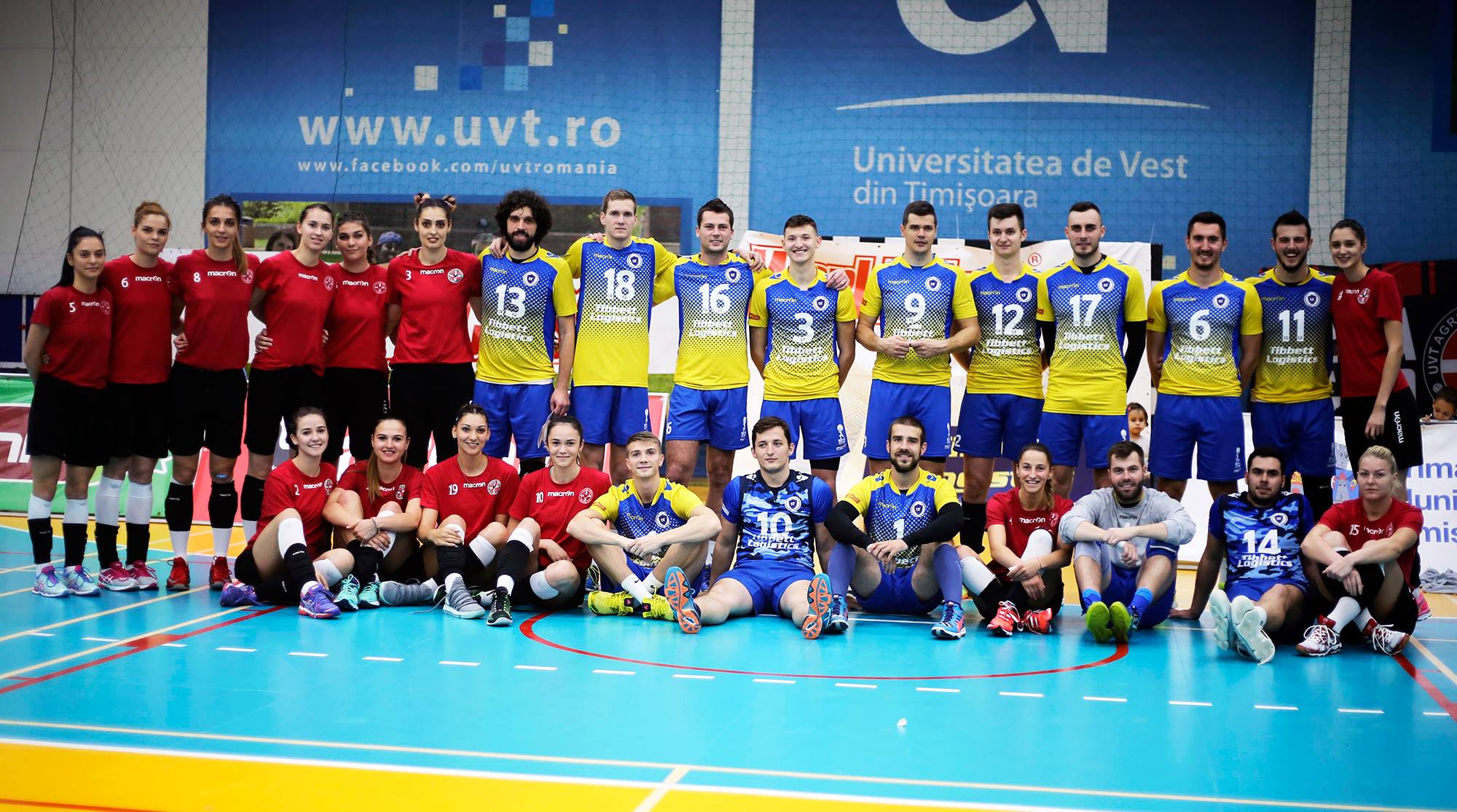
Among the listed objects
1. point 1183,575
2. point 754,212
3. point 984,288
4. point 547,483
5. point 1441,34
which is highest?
point 1441,34

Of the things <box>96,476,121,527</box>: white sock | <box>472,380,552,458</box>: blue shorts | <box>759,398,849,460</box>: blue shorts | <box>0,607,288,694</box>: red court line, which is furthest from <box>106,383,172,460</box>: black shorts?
<box>759,398,849,460</box>: blue shorts

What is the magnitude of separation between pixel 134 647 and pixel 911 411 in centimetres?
423

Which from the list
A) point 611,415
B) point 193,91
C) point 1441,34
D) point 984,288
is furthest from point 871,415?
point 193,91

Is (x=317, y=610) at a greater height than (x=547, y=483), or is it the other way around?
(x=547, y=483)

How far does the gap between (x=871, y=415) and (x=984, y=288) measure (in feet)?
3.28

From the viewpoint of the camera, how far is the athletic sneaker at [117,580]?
6.86 m

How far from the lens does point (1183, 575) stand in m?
9.03

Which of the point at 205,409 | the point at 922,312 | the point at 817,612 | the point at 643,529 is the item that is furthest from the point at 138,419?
the point at 922,312

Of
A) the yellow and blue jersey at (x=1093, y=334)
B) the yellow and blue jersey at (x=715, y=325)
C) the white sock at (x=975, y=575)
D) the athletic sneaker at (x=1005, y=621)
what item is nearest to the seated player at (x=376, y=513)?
the yellow and blue jersey at (x=715, y=325)

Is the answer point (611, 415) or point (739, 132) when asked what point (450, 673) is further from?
point (739, 132)

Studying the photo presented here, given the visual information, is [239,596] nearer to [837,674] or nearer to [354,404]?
[354,404]

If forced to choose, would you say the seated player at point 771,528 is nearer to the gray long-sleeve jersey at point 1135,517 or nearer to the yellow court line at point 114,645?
the gray long-sleeve jersey at point 1135,517

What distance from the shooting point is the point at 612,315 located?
7.29 meters

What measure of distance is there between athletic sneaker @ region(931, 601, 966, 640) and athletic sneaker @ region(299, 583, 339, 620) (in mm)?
3052
